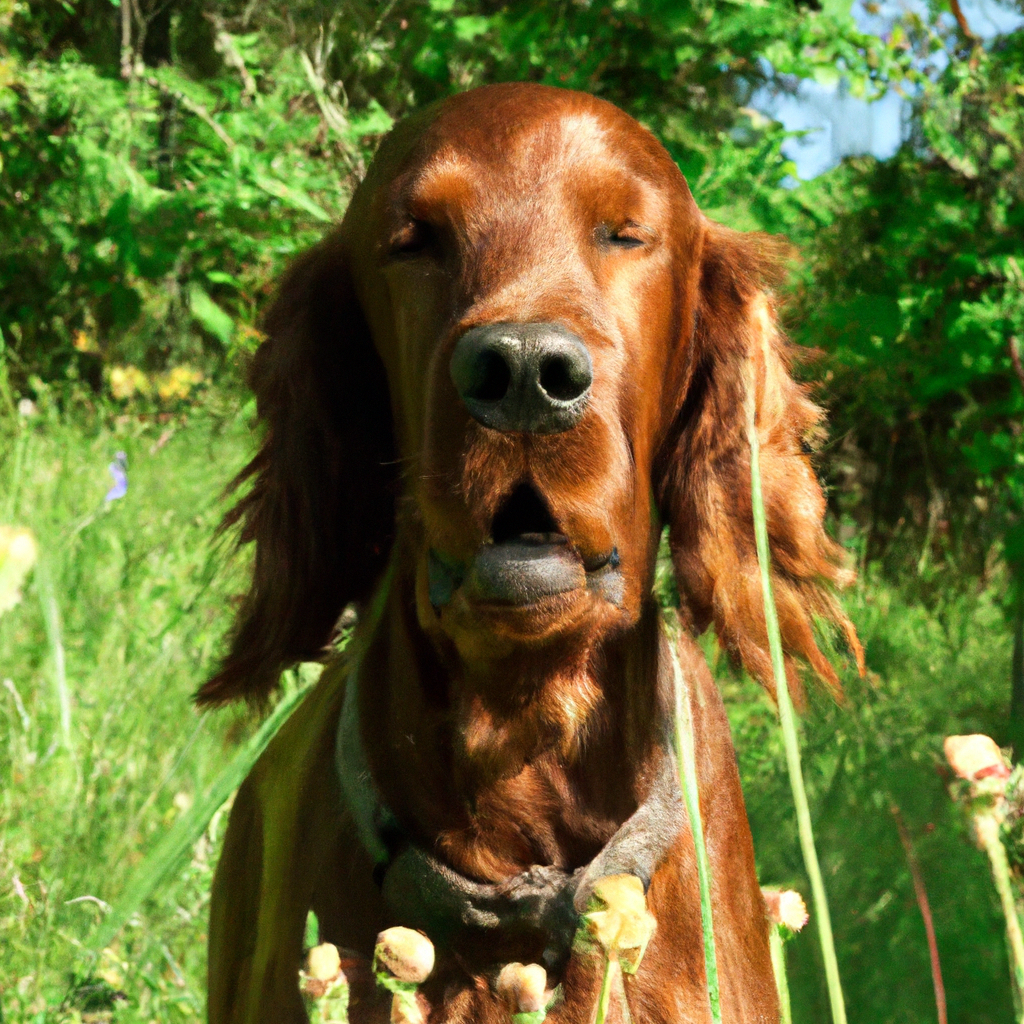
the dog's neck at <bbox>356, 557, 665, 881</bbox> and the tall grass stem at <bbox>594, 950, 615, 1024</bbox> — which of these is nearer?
the tall grass stem at <bbox>594, 950, 615, 1024</bbox>

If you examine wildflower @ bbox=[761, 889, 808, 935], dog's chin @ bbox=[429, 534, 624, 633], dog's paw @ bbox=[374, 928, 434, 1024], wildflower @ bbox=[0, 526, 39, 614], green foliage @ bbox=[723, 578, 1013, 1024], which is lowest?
green foliage @ bbox=[723, 578, 1013, 1024]

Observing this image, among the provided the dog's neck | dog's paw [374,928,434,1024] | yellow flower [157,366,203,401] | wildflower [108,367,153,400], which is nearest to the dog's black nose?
the dog's neck

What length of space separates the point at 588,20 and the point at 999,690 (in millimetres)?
2614

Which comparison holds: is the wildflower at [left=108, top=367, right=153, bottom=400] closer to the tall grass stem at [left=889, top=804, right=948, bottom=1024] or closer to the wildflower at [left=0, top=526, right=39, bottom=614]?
the tall grass stem at [left=889, top=804, right=948, bottom=1024]

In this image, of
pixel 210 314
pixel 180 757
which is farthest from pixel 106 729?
pixel 210 314

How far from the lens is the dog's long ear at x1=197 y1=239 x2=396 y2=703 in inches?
72.2

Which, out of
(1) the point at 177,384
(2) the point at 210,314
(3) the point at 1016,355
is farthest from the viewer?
(1) the point at 177,384

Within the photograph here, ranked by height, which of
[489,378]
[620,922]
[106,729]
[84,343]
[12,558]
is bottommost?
[84,343]

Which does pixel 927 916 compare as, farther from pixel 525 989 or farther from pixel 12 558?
pixel 12 558

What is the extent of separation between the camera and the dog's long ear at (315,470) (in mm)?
1833

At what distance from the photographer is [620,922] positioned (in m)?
0.90

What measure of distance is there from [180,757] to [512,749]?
674 mm

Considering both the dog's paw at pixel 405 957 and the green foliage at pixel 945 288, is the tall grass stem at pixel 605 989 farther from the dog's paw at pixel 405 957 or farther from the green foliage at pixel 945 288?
the green foliage at pixel 945 288

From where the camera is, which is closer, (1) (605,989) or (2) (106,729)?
(1) (605,989)
